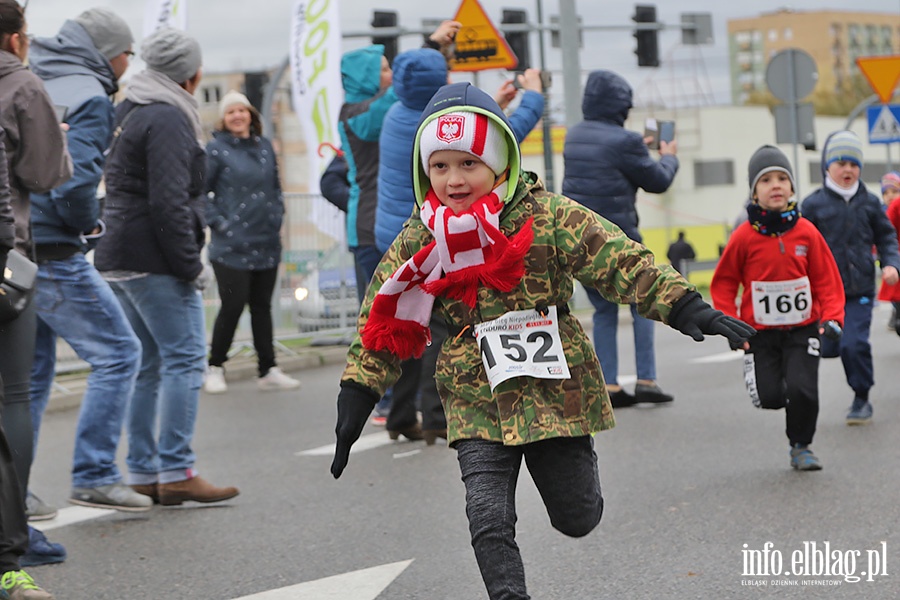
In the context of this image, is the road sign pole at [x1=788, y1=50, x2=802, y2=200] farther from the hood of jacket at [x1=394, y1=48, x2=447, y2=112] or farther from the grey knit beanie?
the hood of jacket at [x1=394, y1=48, x2=447, y2=112]

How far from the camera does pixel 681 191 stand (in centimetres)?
4822

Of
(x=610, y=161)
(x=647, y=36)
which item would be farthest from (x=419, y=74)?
(x=647, y=36)

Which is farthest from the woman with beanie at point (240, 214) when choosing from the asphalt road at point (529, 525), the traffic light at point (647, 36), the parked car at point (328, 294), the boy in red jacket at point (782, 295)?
the traffic light at point (647, 36)

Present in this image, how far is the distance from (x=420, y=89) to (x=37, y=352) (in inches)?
101

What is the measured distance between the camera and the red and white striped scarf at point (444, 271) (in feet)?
14.5

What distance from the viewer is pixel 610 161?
33.5 ft

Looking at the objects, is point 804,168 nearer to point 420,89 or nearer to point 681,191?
point 681,191

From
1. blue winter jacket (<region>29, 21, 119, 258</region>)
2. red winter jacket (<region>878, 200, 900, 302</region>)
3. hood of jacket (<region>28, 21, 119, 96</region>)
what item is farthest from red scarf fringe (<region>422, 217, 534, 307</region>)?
red winter jacket (<region>878, 200, 900, 302</region>)

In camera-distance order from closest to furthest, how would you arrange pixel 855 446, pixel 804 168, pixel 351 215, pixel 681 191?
pixel 855 446 < pixel 351 215 < pixel 681 191 < pixel 804 168

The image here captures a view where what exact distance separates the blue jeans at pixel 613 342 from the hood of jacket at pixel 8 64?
533 centimetres

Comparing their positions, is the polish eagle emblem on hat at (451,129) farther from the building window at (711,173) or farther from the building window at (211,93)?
the building window at (211,93)

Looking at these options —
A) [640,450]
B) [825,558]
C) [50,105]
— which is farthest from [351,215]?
[825,558]

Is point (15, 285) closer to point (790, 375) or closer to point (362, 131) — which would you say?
point (790, 375)

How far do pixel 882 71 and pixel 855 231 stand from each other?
14.1 m
